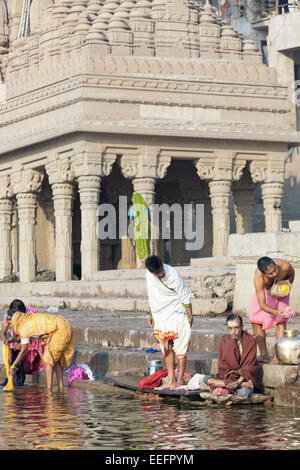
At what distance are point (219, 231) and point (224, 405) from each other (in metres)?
23.6

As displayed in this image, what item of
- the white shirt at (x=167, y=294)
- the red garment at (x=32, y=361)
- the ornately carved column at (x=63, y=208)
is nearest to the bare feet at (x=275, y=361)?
the white shirt at (x=167, y=294)

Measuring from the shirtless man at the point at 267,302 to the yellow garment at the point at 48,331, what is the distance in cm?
221

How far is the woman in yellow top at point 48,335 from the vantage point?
45.0 feet

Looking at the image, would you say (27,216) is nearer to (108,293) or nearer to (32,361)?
(108,293)

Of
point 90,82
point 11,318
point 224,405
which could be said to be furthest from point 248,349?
point 90,82

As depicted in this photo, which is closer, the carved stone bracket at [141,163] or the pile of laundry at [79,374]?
the pile of laundry at [79,374]

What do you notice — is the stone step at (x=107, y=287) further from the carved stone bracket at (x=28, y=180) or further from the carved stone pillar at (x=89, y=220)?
the carved stone bracket at (x=28, y=180)

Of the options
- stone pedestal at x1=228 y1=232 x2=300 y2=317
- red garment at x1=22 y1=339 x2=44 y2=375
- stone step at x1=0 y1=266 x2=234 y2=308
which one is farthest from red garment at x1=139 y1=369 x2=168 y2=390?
stone step at x1=0 y1=266 x2=234 y2=308

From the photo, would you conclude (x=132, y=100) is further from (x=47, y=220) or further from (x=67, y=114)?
(x=47, y=220)

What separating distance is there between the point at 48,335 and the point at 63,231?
21656 millimetres

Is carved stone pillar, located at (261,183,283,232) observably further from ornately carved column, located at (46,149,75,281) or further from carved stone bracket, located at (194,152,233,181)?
ornately carved column, located at (46,149,75,281)

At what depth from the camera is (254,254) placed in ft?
56.5

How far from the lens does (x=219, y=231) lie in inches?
1393

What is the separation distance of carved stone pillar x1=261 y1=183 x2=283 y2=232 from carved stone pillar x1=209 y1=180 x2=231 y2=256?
4.42 ft
